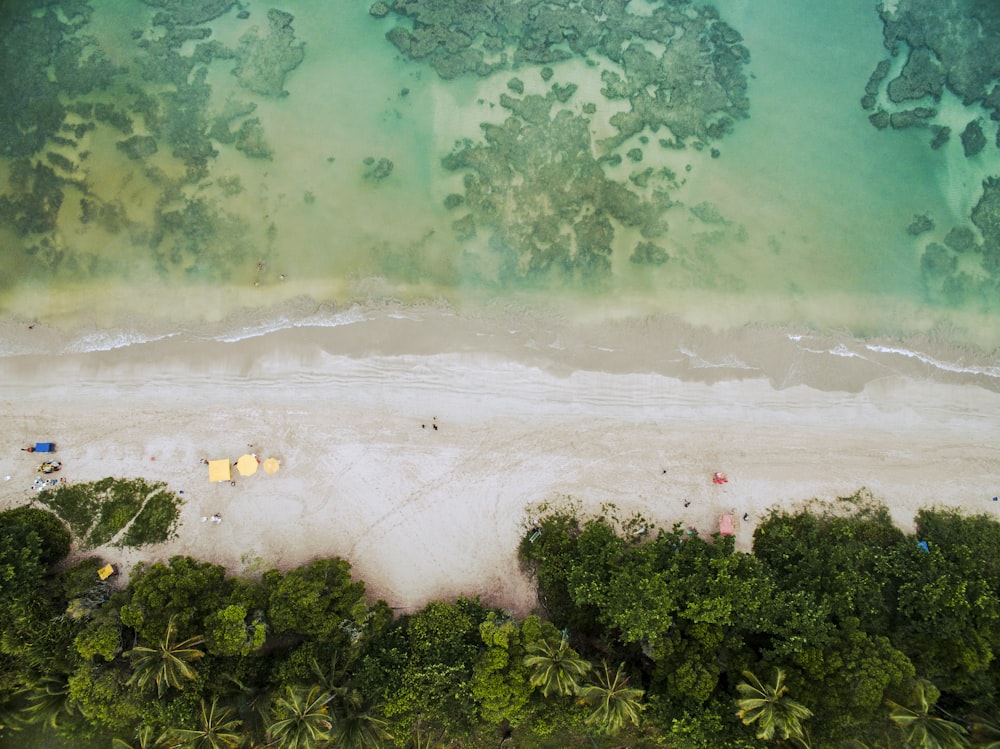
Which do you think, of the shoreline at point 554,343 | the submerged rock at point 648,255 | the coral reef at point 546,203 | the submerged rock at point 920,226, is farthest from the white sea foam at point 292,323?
the submerged rock at point 920,226

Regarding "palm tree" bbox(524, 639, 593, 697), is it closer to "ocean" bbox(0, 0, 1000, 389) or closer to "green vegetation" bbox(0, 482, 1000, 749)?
"green vegetation" bbox(0, 482, 1000, 749)

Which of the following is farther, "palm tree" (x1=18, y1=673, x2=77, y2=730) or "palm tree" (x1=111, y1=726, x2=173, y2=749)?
"palm tree" (x1=18, y1=673, x2=77, y2=730)

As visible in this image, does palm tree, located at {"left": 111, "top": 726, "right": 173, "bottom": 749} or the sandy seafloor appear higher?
the sandy seafloor

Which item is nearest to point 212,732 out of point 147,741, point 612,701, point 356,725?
point 147,741

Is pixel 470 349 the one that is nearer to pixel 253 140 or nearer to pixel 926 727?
pixel 253 140

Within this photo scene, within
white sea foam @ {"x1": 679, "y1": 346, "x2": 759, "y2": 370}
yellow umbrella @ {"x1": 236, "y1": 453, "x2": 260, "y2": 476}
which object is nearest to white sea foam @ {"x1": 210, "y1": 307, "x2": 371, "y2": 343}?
yellow umbrella @ {"x1": 236, "y1": 453, "x2": 260, "y2": 476}

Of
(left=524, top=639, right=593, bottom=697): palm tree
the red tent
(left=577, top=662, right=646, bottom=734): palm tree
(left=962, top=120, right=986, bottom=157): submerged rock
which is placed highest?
(left=962, top=120, right=986, bottom=157): submerged rock
